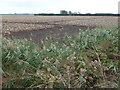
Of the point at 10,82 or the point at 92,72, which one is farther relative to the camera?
the point at 92,72

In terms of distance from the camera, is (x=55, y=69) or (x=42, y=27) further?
(x=42, y=27)

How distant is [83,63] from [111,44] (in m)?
1.23

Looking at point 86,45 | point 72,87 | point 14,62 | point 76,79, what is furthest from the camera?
point 86,45

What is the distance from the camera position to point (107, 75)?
6.79 feet

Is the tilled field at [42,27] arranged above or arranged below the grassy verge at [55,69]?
above

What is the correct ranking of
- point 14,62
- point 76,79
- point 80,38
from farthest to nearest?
point 80,38, point 14,62, point 76,79

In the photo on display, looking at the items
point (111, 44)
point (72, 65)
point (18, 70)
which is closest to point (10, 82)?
point (18, 70)

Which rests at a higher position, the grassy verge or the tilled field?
the tilled field

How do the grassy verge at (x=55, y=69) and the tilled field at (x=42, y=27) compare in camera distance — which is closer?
the grassy verge at (x=55, y=69)

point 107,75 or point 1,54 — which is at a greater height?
point 1,54

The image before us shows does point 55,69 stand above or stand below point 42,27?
below

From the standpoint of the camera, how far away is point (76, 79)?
1830 mm

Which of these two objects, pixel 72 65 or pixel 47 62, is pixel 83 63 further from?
pixel 47 62

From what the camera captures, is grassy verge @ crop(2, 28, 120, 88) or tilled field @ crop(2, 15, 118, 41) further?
tilled field @ crop(2, 15, 118, 41)
